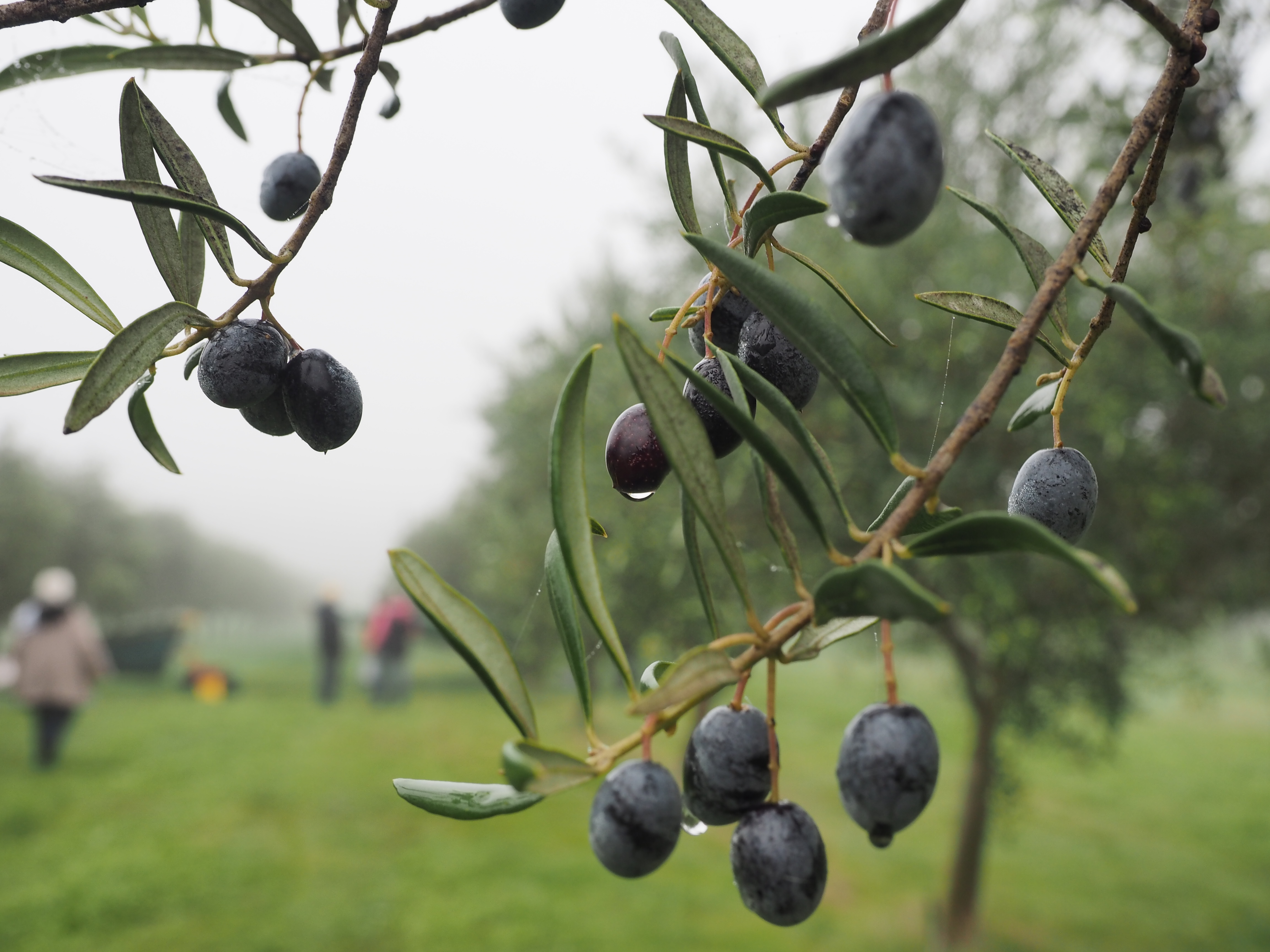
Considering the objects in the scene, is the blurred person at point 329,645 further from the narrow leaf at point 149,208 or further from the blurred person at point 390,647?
the narrow leaf at point 149,208

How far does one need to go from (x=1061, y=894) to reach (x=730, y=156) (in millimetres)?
10026

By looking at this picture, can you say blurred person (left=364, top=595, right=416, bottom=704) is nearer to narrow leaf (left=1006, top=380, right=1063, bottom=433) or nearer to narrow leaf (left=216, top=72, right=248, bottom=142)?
narrow leaf (left=216, top=72, right=248, bottom=142)

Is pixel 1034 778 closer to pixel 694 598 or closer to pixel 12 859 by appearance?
pixel 694 598

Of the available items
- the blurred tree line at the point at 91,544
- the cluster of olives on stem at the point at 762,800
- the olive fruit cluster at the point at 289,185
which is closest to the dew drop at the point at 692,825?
the cluster of olives on stem at the point at 762,800

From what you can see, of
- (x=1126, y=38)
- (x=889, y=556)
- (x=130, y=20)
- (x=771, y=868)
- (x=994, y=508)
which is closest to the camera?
(x=889, y=556)

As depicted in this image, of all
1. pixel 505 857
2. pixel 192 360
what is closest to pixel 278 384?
pixel 192 360

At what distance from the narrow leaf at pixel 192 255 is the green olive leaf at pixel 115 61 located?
0.28 metres

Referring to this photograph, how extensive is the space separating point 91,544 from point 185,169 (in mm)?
23807

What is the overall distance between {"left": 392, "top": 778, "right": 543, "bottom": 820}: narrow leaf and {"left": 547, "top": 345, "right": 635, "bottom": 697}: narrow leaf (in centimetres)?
11

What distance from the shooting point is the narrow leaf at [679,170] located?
0.82 m

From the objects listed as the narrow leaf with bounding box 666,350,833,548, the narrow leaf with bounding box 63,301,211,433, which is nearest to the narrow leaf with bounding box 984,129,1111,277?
the narrow leaf with bounding box 666,350,833,548

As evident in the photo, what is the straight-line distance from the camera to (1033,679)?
6.46 meters

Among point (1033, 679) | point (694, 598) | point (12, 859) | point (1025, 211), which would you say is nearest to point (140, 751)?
point (12, 859)

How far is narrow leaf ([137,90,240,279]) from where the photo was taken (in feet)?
2.45
